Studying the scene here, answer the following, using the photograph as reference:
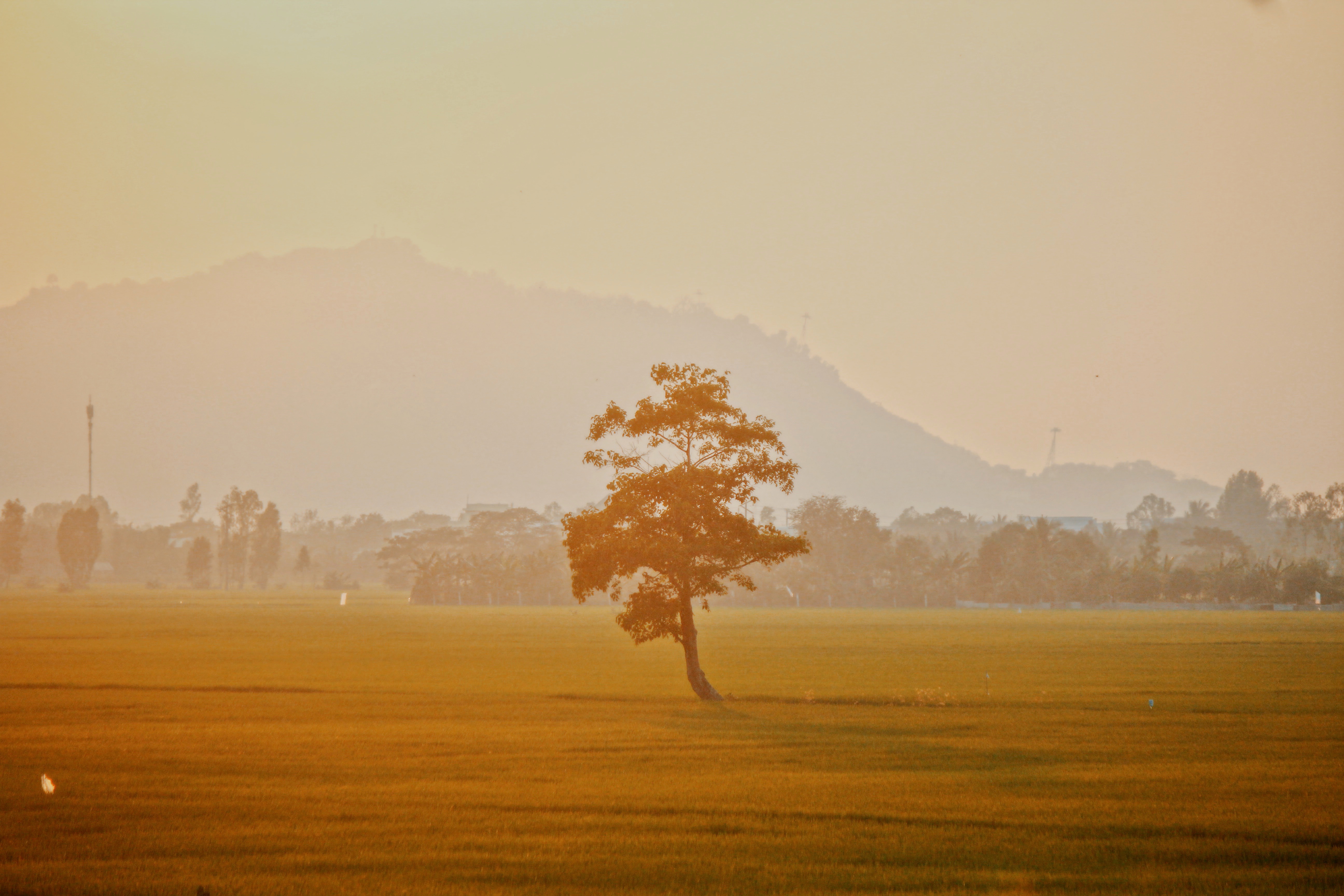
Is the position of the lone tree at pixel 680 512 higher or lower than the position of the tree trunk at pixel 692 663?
higher

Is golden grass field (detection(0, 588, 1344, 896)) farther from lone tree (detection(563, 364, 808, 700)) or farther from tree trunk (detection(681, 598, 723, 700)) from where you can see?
lone tree (detection(563, 364, 808, 700))

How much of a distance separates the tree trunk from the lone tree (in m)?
0.05

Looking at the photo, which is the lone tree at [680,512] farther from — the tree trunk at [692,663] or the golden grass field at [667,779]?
the golden grass field at [667,779]

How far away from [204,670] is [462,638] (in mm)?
31073

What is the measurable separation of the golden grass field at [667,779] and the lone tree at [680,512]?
13.0ft

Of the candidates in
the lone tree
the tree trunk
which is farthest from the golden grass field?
the lone tree

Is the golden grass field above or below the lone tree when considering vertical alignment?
below

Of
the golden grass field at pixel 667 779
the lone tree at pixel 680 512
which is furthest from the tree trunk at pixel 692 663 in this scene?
the golden grass field at pixel 667 779

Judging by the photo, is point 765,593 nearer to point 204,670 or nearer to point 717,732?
point 204,670

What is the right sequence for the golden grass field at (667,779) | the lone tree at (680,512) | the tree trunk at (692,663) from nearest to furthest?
the golden grass field at (667,779)
the tree trunk at (692,663)
the lone tree at (680,512)

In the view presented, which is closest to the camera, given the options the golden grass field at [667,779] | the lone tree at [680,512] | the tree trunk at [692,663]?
the golden grass field at [667,779]

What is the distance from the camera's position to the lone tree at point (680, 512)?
137 ft

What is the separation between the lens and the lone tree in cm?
4169

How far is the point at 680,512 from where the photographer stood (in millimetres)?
42406
